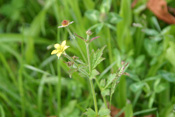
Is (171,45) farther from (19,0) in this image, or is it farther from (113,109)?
(19,0)

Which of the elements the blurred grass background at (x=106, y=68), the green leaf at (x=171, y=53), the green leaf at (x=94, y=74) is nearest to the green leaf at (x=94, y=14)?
the blurred grass background at (x=106, y=68)

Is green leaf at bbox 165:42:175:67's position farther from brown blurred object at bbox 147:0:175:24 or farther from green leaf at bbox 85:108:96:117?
green leaf at bbox 85:108:96:117

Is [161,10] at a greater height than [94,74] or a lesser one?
greater

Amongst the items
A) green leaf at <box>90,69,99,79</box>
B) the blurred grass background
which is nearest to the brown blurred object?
the blurred grass background

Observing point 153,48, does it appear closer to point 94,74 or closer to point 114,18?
point 114,18

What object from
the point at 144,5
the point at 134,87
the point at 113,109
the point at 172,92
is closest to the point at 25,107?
the point at 113,109

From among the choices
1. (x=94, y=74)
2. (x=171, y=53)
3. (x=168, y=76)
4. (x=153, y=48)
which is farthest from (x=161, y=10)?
(x=94, y=74)
